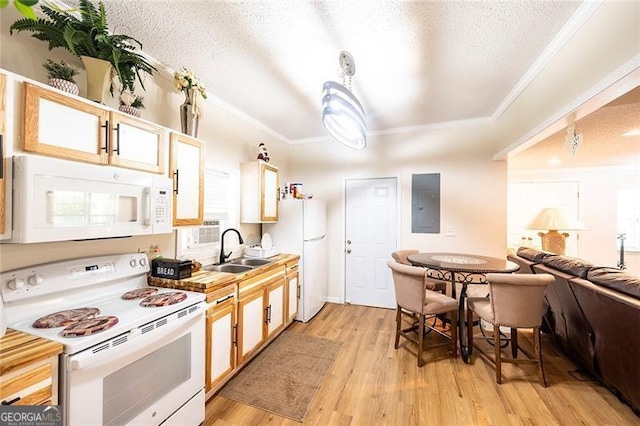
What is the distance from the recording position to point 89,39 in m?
1.54

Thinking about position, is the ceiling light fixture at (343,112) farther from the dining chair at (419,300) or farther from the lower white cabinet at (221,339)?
the lower white cabinet at (221,339)

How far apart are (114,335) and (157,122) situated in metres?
1.74

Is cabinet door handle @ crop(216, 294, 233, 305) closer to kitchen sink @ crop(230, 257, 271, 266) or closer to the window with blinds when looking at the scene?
the window with blinds

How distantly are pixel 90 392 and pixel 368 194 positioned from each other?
3.63 metres

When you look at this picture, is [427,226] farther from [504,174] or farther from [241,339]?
[241,339]

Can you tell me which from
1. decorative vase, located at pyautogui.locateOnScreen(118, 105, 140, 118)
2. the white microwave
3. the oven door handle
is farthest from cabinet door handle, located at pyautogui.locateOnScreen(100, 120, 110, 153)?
the oven door handle

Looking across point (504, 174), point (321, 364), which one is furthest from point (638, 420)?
point (504, 174)

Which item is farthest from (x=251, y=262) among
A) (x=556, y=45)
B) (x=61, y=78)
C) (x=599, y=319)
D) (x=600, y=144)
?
(x=600, y=144)

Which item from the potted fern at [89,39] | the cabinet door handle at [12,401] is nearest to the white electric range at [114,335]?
the cabinet door handle at [12,401]

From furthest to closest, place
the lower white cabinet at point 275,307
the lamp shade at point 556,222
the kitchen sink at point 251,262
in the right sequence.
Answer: the lamp shade at point 556,222, the kitchen sink at point 251,262, the lower white cabinet at point 275,307

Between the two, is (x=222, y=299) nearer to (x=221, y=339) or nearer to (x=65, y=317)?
(x=221, y=339)

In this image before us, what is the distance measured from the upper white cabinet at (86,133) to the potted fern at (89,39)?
0.56ft

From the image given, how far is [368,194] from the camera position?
4.17 meters

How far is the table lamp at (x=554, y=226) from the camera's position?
158 inches
